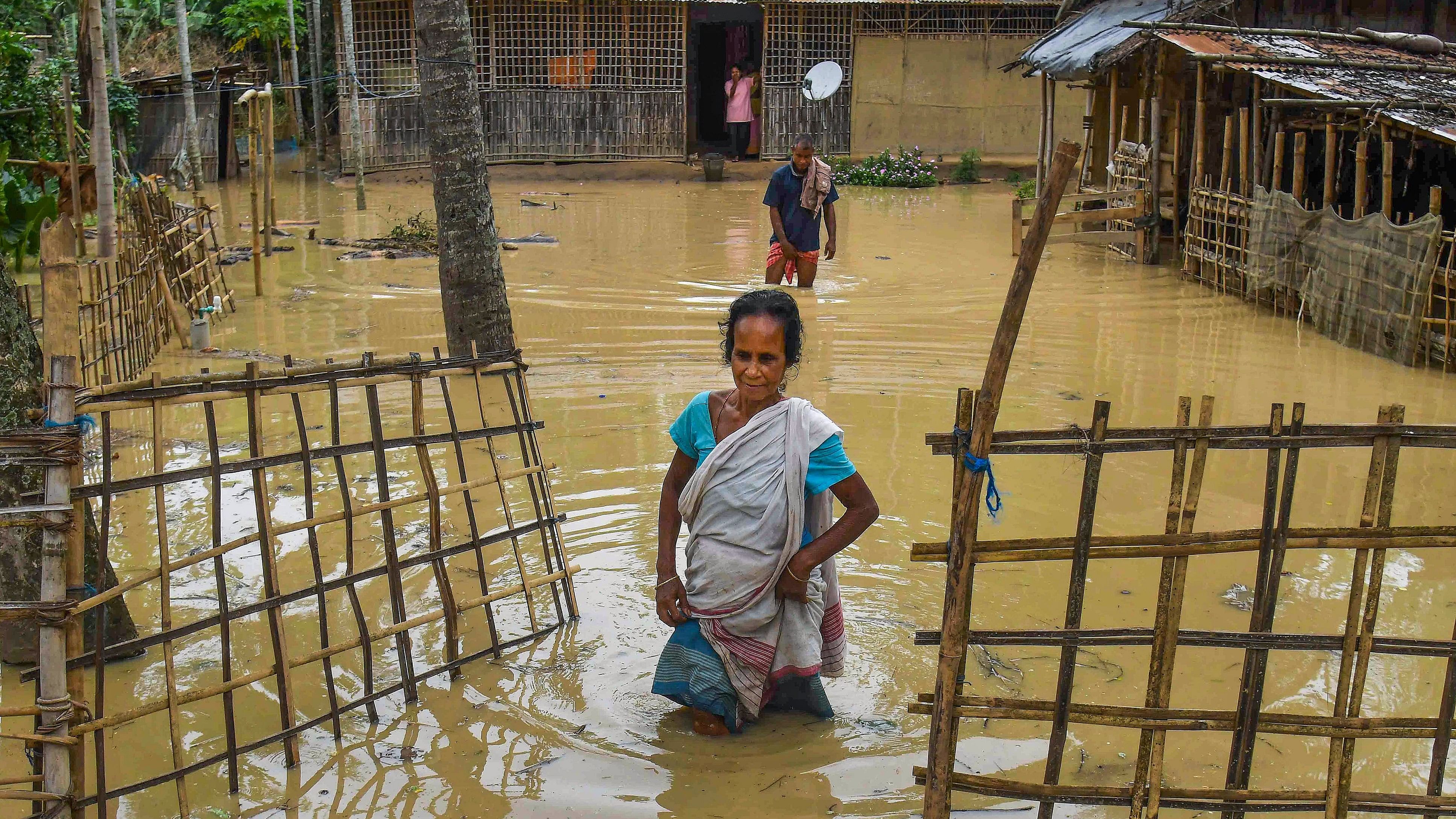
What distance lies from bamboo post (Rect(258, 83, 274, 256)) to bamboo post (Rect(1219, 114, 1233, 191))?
831 centimetres

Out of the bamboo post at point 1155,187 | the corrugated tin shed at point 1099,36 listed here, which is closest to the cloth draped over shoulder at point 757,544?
the corrugated tin shed at point 1099,36

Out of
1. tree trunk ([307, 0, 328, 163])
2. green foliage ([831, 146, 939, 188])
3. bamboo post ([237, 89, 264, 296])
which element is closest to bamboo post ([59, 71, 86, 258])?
bamboo post ([237, 89, 264, 296])

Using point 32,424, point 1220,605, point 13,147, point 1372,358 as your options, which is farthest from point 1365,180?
point 13,147

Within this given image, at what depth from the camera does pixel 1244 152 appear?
1008 cm

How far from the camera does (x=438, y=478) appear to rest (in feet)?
18.7

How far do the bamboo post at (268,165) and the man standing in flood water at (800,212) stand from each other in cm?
524

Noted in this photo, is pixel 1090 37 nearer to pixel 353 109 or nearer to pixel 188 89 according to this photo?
pixel 353 109

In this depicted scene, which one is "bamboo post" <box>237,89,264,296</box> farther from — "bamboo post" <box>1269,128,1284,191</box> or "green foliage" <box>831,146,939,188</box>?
"green foliage" <box>831,146,939,188</box>

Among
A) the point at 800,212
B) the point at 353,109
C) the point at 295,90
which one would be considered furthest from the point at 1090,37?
the point at 295,90

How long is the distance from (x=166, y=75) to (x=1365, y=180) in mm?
16301

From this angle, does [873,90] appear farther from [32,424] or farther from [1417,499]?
[32,424]

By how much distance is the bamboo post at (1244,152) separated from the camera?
10.0 m

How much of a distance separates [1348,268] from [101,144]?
29.2 feet

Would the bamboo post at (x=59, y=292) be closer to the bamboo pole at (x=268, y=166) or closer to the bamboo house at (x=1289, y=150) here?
the bamboo house at (x=1289, y=150)
